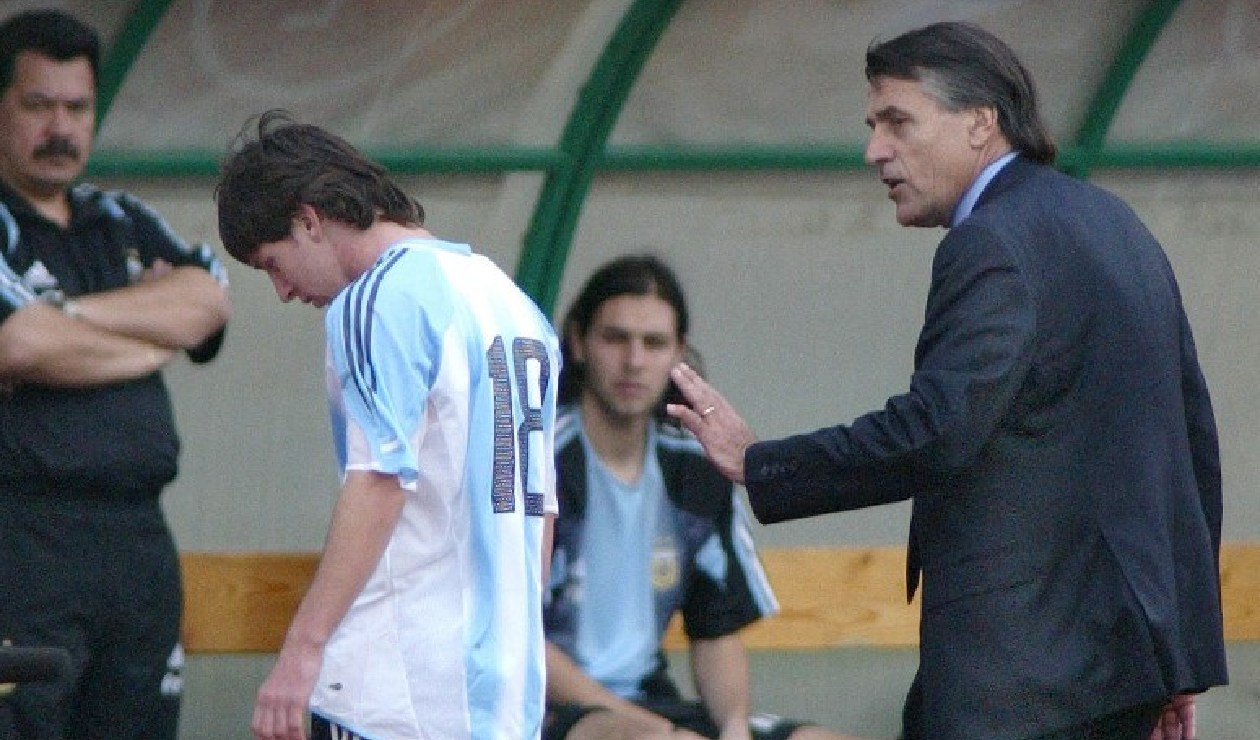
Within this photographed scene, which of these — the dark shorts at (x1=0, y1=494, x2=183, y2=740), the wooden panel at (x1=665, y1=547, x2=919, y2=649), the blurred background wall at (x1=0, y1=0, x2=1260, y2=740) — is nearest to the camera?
the dark shorts at (x1=0, y1=494, x2=183, y2=740)

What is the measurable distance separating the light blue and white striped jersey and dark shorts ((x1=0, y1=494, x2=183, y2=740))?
1338mm

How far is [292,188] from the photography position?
366 centimetres

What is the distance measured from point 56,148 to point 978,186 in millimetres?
2290

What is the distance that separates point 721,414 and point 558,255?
2675 millimetres

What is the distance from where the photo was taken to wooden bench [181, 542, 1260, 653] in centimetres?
575

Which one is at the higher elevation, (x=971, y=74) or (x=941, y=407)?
(x=971, y=74)

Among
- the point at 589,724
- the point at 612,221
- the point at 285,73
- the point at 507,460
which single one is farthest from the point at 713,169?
the point at 507,460

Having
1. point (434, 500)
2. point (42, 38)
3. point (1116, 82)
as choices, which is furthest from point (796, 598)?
point (434, 500)

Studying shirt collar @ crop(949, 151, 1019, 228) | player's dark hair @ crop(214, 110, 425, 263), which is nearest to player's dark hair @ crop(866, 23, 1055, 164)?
shirt collar @ crop(949, 151, 1019, 228)

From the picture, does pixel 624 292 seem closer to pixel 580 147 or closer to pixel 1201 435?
pixel 580 147

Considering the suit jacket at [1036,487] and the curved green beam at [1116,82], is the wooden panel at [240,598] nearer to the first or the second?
the curved green beam at [1116,82]

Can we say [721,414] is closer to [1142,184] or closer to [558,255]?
[558,255]

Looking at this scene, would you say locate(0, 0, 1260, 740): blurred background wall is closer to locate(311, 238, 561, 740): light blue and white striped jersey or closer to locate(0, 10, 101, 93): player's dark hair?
locate(0, 10, 101, 93): player's dark hair

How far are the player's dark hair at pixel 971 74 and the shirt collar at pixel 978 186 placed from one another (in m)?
0.04
